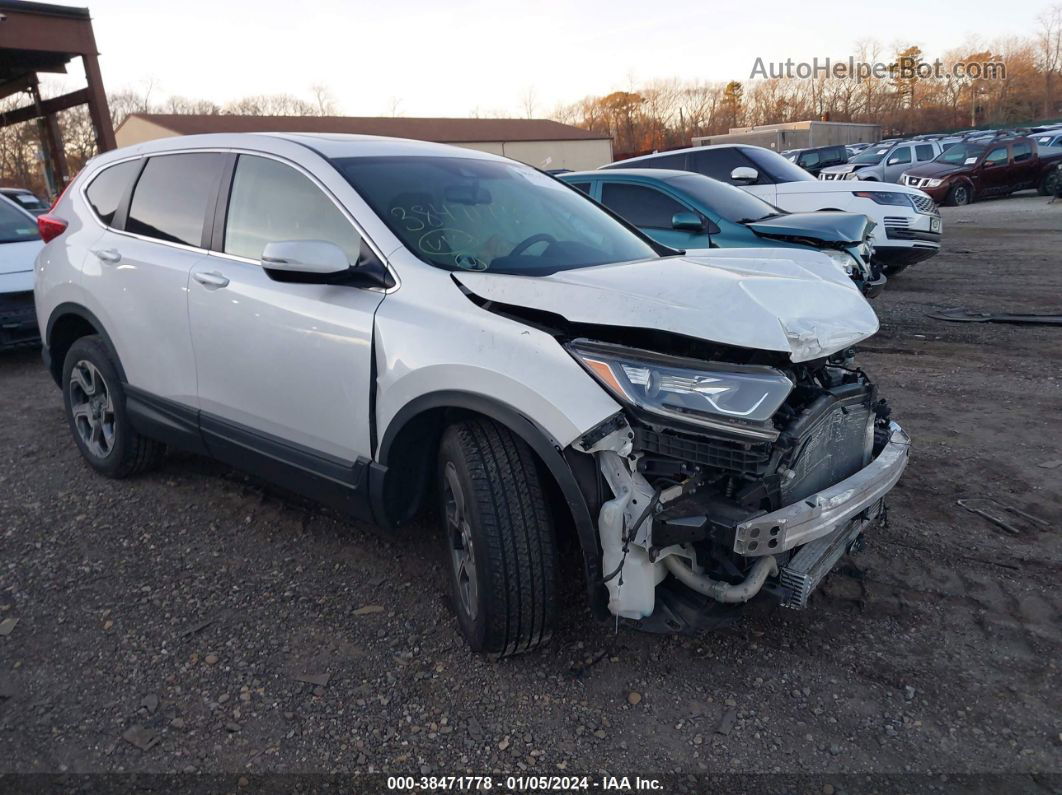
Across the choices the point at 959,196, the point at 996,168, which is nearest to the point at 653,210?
the point at 959,196

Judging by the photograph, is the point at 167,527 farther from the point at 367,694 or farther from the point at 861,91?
the point at 861,91

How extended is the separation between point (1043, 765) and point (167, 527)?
367 cm

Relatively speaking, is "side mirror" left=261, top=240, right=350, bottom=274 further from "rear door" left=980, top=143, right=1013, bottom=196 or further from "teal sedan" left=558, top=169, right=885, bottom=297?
"rear door" left=980, top=143, right=1013, bottom=196

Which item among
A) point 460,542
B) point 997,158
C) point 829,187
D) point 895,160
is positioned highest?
point 829,187

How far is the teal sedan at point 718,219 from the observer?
7072 mm

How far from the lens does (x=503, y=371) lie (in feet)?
8.32

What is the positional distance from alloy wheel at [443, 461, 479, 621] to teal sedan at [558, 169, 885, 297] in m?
4.83

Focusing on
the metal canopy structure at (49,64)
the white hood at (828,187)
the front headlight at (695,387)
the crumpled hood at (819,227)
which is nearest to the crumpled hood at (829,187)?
the white hood at (828,187)

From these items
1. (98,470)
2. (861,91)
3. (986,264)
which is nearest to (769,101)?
(861,91)

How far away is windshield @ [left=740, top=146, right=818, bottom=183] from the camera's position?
33.0 ft

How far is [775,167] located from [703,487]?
28.8 ft

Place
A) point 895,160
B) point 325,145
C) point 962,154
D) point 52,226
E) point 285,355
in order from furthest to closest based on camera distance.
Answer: point 895,160
point 962,154
point 52,226
point 325,145
point 285,355

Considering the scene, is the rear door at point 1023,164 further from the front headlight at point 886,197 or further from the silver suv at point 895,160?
the front headlight at point 886,197

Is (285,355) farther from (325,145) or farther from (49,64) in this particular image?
(49,64)
